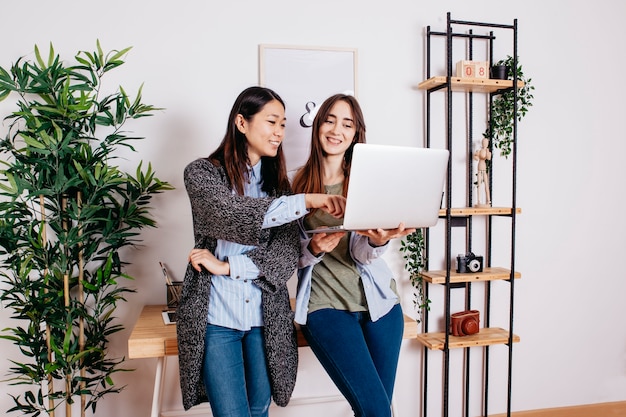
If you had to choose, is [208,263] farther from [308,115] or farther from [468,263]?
[468,263]

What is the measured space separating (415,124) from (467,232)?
568 millimetres

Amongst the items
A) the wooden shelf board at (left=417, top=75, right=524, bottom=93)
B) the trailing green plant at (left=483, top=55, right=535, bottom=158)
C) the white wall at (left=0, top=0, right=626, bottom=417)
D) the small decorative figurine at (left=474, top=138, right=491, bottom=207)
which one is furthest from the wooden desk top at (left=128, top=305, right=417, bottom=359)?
the trailing green plant at (left=483, top=55, right=535, bottom=158)

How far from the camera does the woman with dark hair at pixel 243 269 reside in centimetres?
143

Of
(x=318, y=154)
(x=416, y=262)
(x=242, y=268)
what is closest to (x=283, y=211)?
(x=242, y=268)

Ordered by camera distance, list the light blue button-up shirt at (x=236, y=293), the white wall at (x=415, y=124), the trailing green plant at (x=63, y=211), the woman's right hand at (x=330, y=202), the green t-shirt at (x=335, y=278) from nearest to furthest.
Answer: the woman's right hand at (x=330, y=202) < the light blue button-up shirt at (x=236, y=293) < the green t-shirt at (x=335, y=278) < the trailing green plant at (x=63, y=211) < the white wall at (x=415, y=124)

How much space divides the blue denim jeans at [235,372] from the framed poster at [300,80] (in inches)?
36.2

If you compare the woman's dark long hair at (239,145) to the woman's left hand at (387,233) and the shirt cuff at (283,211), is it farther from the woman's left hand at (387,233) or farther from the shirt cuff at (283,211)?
the woman's left hand at (387,233)

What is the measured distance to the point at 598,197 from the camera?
264cm

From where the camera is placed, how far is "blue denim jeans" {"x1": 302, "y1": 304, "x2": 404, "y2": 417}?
1551mm

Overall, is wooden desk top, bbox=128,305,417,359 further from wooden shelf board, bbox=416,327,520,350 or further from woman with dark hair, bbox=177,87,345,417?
wooden shelf board, bbox=416,327,520,350

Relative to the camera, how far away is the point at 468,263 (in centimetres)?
238

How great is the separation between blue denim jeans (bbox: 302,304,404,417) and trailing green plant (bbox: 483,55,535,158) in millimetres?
1103

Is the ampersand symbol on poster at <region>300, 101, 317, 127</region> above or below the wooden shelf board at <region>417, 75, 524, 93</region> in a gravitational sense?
below

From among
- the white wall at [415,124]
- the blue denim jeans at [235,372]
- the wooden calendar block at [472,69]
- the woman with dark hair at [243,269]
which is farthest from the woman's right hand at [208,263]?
the wooden calendar block at [472,69]
